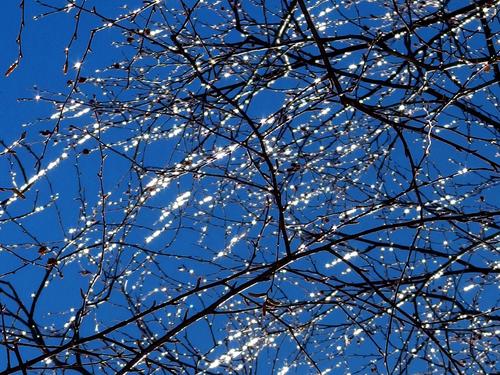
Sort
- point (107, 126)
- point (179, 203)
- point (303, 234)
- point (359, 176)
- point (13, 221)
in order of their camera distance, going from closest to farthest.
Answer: point (13, 221)
point (179, 203)
point (107, 126)
point (303, 234)
point (359, 176)

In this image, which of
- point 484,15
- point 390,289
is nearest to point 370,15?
point 484,15

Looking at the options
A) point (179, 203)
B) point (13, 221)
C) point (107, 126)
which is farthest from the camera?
point (107, 126)

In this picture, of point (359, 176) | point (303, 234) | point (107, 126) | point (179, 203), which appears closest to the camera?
point (179, 203)

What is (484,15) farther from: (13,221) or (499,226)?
(13,221)

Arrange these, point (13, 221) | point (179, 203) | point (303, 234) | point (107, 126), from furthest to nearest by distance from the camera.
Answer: point (303, 234), point (107, 126), point (179, 203), point (13, 221)

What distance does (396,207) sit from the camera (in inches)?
181

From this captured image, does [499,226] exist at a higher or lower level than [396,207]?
lower

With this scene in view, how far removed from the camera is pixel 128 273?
12.2ft

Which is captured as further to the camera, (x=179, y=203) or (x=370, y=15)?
(x=370, y=15)

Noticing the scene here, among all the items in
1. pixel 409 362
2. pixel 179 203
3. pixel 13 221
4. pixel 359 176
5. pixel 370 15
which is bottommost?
pixel 409 362

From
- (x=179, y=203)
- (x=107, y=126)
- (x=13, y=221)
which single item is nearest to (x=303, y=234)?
(x=179, y=203)

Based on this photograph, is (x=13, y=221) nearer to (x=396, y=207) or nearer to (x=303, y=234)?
(x=303, y=234)

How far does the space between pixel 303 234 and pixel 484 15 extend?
5.21 feet

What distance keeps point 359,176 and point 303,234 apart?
746 mm
